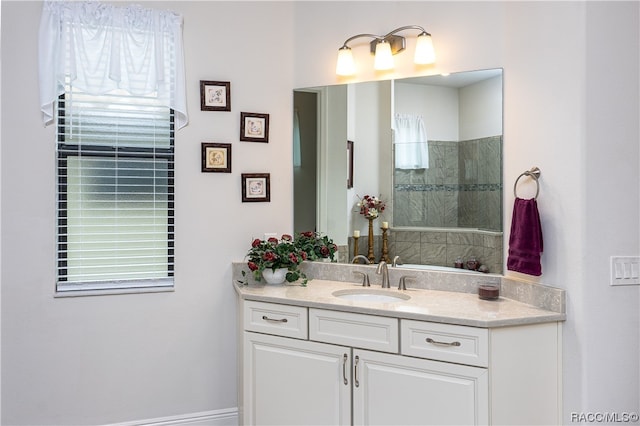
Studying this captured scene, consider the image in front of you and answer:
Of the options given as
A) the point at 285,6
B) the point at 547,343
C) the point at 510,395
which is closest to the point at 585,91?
the point at 547,343

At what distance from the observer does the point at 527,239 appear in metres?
2.17

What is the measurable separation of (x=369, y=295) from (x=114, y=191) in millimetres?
1531

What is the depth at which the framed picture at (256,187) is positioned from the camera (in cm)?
289

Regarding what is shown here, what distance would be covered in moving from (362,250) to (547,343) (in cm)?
110

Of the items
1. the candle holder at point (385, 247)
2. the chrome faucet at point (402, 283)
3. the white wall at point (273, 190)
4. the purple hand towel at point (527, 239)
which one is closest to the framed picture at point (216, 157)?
the white wall at point (273, 190)

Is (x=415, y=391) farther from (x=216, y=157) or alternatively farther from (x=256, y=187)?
(x=216, y=157)

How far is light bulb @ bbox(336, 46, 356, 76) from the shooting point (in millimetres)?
2764

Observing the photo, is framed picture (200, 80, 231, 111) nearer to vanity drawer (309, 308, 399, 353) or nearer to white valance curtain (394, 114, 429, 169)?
white valance curtain (394, 114, 429, 169)

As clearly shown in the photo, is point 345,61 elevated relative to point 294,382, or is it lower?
elevated

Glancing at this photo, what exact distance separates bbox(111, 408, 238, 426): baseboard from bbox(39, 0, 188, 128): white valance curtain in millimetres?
1671

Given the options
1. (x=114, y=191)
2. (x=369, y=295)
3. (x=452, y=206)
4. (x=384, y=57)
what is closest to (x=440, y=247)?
(x=452, y=206)

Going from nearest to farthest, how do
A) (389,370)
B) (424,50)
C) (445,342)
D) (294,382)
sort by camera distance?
(445,342) → (389,370) → (294,382) → (424,50)

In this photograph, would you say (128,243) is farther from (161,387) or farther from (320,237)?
(320,237)

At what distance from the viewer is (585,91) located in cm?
198
